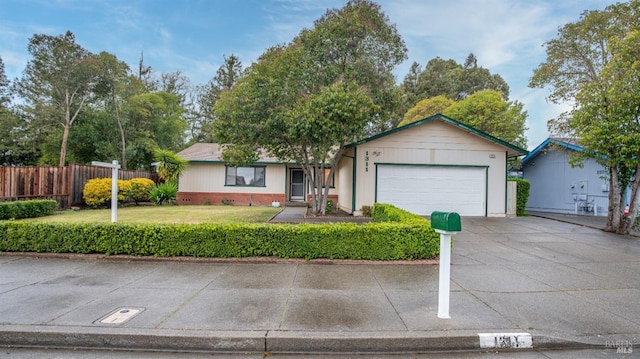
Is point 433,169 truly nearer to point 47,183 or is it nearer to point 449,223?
point 449,223

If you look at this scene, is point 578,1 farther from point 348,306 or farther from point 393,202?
point 348,306

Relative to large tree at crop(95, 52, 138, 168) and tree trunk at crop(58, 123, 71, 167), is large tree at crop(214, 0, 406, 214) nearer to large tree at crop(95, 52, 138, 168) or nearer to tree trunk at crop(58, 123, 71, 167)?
large tree at crop(95, 52, 138, 168)

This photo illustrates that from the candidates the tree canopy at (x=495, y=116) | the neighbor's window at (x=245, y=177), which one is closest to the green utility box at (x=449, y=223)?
the neighbor's window at (x=245, y=177)

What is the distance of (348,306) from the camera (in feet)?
12.2

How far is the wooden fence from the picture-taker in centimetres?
1134

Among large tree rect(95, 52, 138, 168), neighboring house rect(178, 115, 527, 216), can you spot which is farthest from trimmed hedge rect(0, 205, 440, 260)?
large tree rect(95, 52, 138, 168)

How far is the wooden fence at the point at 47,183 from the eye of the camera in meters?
11.3

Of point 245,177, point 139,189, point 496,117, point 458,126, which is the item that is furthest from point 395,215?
point 496,117

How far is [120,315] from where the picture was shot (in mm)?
3369

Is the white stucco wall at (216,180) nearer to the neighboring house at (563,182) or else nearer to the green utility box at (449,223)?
the neighboring house at (563,182)

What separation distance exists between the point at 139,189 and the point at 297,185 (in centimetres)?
829

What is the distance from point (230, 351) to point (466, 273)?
4179 millimetres

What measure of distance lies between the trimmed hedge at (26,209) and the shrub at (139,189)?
3316mm

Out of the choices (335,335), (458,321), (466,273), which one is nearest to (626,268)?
(466,273)
